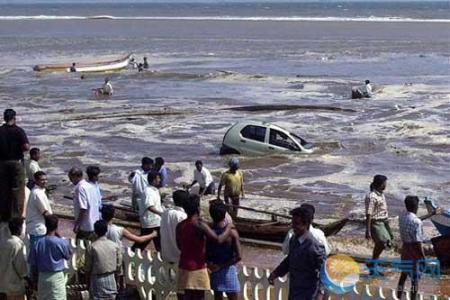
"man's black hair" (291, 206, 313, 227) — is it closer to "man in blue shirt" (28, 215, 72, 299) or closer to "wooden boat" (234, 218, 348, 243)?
"man in blue shirt" (28, 215, 72, 299)

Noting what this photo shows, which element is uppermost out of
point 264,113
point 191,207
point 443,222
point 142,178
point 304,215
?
point 304,215

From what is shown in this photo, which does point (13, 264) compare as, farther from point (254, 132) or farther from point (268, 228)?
point (254, 132)

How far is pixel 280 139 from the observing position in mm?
26141

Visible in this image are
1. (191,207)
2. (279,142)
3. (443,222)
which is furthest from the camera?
(279,142)

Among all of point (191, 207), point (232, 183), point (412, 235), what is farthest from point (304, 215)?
point (232, 183)

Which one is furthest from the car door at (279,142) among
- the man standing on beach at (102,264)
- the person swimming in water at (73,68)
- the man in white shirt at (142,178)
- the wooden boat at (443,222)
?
the person swimming in water at (73,68)

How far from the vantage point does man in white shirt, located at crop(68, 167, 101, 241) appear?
11.5 metres

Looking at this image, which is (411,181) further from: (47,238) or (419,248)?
(47,238)

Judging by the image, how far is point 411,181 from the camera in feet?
76.2

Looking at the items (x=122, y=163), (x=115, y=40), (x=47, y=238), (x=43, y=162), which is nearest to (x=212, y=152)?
(x=122, y=163)

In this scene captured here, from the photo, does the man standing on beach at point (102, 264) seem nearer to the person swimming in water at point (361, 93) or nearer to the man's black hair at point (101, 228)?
the man's black hair at point (101, 228)

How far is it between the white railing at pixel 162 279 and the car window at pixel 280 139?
49.5 ft

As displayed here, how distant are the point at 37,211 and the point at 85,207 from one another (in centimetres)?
64

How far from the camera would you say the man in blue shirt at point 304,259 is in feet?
27.5
